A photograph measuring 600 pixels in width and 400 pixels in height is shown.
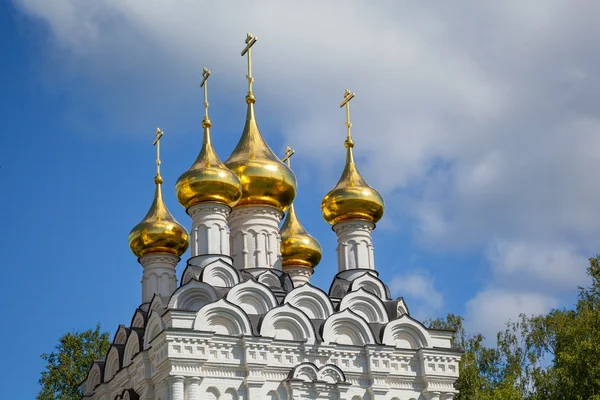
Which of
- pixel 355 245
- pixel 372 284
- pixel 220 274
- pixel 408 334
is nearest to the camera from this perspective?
pixel 220 274

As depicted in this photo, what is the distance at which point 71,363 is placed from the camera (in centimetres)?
2578

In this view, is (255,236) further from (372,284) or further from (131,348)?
(131,348)

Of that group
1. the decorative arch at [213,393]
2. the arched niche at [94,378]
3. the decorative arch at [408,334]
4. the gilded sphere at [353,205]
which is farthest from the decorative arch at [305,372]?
the arched niche at [94,378]

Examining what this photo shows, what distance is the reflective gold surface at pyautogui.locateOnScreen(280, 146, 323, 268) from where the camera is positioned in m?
23.0

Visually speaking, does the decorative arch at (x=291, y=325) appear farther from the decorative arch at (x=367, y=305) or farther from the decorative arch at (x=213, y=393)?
the decorative arch at (x=213, y=393)

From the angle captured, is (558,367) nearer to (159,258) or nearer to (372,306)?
(372,306)

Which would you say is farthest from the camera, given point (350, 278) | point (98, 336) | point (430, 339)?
point (98, 336)

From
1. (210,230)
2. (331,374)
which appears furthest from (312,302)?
(210,230)

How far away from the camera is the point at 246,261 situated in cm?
2042

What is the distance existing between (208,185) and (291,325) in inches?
117

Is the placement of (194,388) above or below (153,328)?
below

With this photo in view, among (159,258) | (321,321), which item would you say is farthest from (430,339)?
(159,258)

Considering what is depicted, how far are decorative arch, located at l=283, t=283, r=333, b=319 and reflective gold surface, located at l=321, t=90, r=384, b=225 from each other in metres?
2.53

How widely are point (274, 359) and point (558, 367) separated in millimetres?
6596
